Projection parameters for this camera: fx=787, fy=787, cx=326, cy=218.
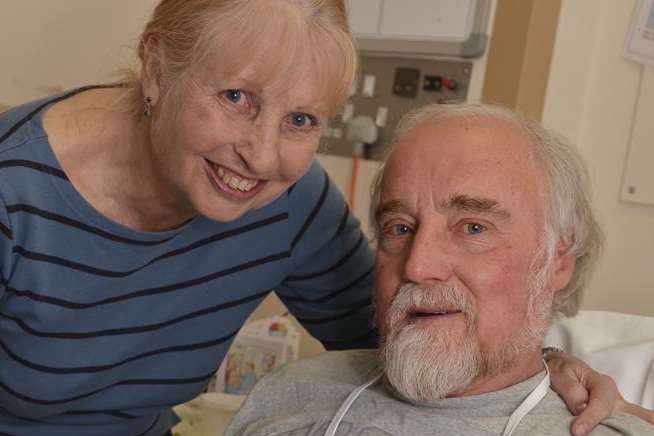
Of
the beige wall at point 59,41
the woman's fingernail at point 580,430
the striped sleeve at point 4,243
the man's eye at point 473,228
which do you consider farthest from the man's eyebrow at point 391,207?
the beige wall at point 59,41

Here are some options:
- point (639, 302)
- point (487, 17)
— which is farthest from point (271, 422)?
point (487, 17)

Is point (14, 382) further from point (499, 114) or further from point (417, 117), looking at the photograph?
point (499, 114)

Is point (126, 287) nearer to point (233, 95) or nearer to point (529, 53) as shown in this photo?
point (233, 95)

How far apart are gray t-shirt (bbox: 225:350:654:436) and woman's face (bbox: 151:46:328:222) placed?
1.30 feet

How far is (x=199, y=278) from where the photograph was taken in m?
1.41

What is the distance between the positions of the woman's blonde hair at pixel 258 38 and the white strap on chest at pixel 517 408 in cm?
49

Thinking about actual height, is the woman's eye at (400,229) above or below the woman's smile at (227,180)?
below

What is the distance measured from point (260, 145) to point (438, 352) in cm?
41

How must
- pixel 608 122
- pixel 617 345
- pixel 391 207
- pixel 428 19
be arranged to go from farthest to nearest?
1. pixel 428 19
2. pixel 608 122
3. pixel 617 345
4. pixel 391 207

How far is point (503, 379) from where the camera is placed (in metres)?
1.26

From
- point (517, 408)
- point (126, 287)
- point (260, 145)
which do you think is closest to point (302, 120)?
point (260, 145)

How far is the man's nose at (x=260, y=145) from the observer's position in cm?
112

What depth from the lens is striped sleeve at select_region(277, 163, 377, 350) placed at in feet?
5.03

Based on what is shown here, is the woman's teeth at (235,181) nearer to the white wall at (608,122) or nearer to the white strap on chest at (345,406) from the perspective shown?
the white strap on chest at (345,406)
